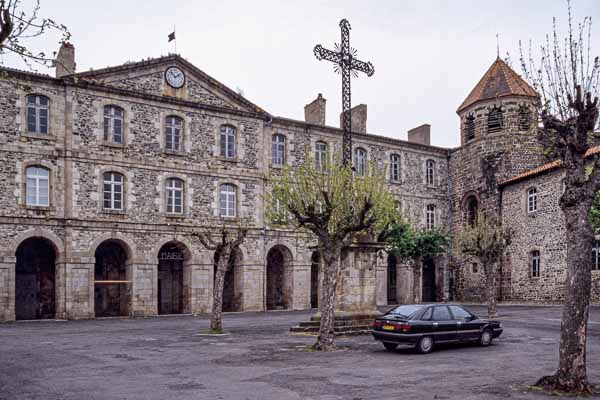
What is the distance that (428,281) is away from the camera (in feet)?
137

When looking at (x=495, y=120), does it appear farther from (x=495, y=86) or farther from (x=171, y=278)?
(x=171, y=278)

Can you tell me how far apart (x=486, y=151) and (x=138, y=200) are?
20.6 m

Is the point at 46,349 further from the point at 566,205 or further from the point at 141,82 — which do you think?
the point at 141,82

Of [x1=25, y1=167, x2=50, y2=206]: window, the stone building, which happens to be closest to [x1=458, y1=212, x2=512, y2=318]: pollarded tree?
the stone building

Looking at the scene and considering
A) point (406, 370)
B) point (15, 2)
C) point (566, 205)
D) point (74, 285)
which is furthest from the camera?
point (74, 285)

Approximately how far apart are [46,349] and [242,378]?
23.5 ft

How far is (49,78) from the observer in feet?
92.2

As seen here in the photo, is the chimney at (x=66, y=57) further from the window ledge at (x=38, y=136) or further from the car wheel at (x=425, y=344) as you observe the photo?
the car wheel at (x=425, y=344)

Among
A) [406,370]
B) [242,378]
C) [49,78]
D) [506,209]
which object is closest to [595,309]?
[506,209]

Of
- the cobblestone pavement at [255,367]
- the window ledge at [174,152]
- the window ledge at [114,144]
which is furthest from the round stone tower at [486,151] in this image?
the window ledge at [114,144]

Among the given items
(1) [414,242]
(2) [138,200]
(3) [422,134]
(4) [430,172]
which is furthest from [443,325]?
(3) [422,134]

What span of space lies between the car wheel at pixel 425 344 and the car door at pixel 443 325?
0.75 feet

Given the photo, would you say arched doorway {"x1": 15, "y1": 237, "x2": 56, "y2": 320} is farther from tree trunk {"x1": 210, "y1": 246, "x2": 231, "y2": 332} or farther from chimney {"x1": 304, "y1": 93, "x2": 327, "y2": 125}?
chimney {"x1": 304, "y1": 93, "x2": 327, "y2": 125}

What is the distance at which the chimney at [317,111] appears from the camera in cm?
3759
